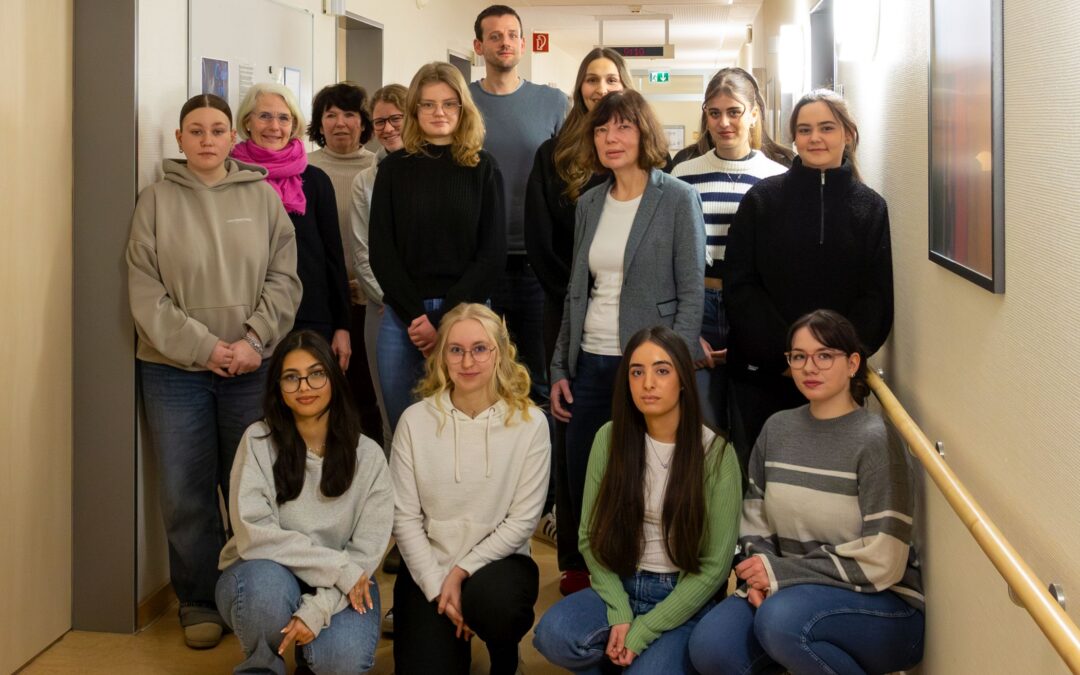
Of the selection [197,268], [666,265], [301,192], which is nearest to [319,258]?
[301,192]

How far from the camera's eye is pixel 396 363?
141 inches

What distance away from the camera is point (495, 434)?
305 cm

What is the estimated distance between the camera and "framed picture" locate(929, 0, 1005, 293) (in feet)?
6.52

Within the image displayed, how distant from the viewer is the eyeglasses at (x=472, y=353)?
9.98ft

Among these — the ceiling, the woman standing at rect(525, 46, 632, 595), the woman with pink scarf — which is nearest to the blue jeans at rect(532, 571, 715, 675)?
the woman standing at rect(525, 46, 632, 595)

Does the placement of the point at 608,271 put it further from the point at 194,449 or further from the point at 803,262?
the point at 194,449

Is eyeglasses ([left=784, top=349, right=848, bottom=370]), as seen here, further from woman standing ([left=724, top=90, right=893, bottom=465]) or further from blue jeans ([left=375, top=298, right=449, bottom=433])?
blue jeans ([left=375, top=298, right=449, bottom=433])

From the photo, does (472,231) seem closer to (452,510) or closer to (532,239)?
(532,239)

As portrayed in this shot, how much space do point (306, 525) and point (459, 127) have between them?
1.31m

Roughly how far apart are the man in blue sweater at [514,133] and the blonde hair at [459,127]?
1.27 ft

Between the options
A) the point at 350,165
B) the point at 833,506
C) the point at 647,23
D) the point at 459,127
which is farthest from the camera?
the point at 647,23

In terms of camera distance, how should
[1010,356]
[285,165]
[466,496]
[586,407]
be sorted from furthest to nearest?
1. [285,165]
2. [586,407]
3. [466,496]
4. [1010,356]

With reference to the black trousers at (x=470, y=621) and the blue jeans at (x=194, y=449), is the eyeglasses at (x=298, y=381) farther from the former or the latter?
the black trousers at (x=470, y=621)

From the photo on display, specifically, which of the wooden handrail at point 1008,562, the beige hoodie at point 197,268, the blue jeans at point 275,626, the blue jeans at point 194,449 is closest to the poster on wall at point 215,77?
the beige hoodie at point 197,268
